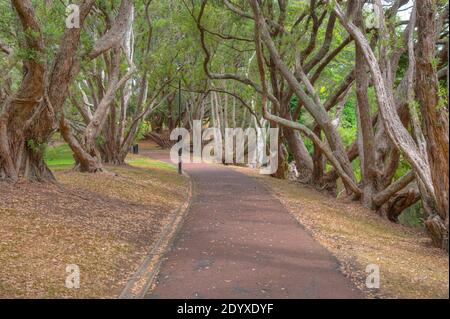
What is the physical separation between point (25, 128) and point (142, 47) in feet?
51.5

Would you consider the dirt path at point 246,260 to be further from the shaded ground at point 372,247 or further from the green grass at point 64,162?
the green grass at point 64,162

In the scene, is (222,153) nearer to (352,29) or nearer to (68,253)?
(352,29)

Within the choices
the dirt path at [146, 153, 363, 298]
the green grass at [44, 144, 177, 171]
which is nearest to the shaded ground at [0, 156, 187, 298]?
the dirt path at [146, 153, 363, 298]

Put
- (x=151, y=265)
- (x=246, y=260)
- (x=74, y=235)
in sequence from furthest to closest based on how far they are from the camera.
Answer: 1. (x=74, y=235)
2. (x=151, y=265)
3. (x=246, y=260)

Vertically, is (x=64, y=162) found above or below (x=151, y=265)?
above

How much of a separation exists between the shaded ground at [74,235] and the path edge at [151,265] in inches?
6.4

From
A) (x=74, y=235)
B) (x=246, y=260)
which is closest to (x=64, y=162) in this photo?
(x=74, y=235)

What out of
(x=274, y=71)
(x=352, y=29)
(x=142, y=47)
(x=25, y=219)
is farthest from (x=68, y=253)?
(x=142, y=47)

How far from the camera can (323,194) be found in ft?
70.4

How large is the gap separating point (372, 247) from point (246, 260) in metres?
2.08

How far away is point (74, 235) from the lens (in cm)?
945

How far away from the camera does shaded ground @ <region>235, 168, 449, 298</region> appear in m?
3.66

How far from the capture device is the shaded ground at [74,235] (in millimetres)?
7023

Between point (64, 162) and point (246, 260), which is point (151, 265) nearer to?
point (246, 260)
